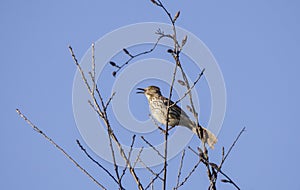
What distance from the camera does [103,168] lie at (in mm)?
3902

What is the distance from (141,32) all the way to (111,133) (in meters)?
3.18

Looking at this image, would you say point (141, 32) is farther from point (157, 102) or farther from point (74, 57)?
point (74, 57)

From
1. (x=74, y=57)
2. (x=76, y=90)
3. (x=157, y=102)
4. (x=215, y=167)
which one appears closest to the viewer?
(x=215, y=167)

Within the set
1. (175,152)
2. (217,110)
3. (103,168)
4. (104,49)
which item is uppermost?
(104,49)

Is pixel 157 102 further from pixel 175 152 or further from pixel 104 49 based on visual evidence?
pixel 175 152

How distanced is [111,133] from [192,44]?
2.38 metres

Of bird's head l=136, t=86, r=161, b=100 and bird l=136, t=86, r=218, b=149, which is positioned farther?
bird's head l=136, t=86, r=161, b=100

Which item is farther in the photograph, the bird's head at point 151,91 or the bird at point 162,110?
the bird's head at point 151,91

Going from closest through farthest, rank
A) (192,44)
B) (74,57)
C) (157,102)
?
(74,57), (192,44), (157,102)

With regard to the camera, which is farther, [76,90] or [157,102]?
[157,102]

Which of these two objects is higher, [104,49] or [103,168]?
[104,49]

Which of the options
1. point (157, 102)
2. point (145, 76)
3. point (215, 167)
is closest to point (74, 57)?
point (215, 167)

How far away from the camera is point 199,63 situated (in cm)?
579

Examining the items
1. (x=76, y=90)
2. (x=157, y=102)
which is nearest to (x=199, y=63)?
(x=76, y=90)
